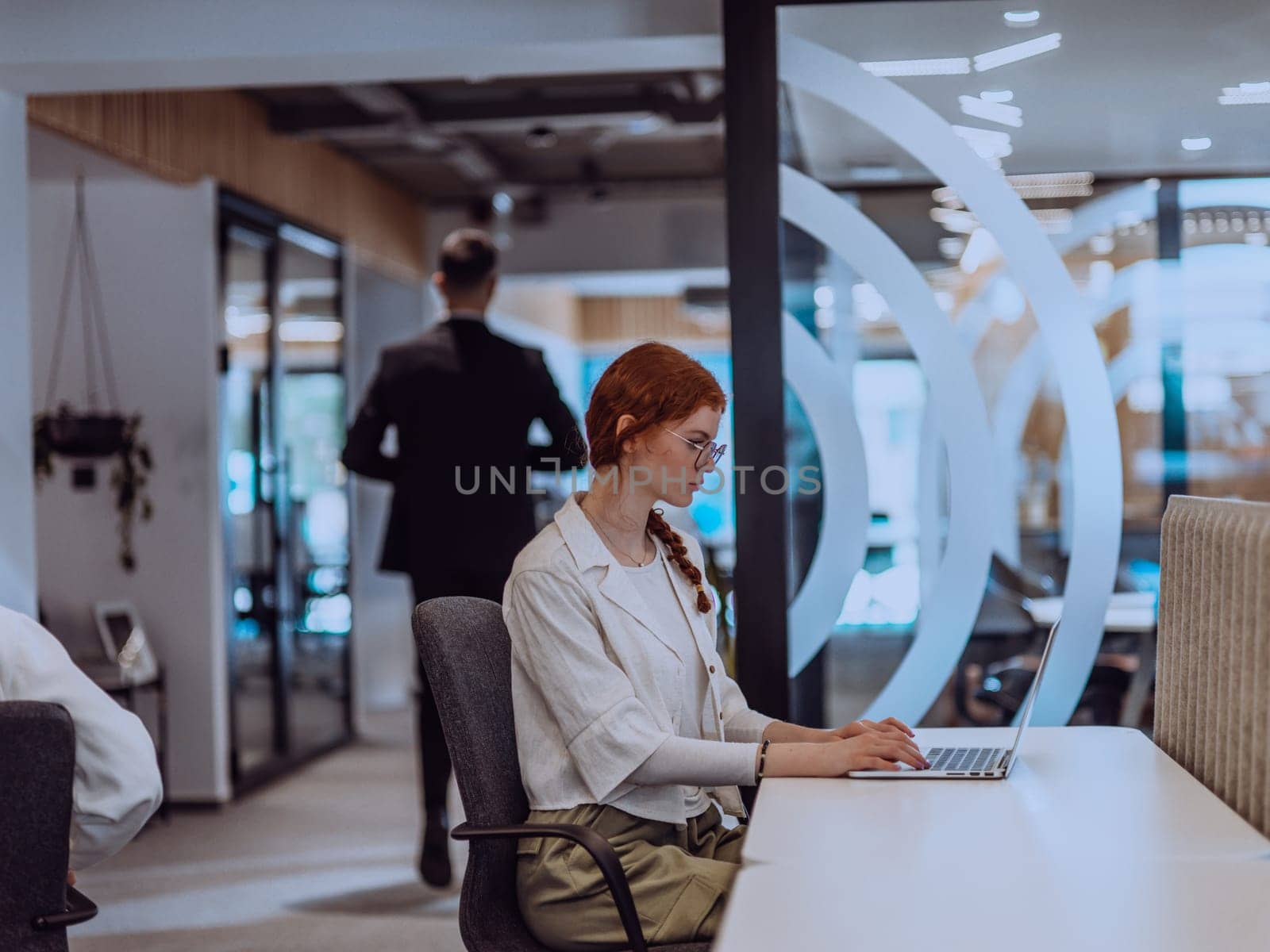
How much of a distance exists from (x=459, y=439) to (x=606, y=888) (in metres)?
2.03

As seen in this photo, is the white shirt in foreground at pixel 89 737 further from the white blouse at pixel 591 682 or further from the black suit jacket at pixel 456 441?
the black suit jacket at pixel 456 441

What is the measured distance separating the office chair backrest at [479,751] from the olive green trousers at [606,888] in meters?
0.04

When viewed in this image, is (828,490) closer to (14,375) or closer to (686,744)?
(686,744)

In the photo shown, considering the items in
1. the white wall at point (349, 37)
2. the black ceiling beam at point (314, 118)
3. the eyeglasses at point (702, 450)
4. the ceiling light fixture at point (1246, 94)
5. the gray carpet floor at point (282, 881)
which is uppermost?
the black ceiling beam at point (314, 118)

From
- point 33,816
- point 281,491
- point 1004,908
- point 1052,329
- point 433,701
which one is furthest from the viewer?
point 281,491

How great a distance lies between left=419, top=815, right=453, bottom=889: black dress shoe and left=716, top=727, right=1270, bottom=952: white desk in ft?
7.43

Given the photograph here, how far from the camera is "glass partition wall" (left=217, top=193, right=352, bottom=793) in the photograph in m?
5.61

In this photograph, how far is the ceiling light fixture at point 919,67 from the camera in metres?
3.16

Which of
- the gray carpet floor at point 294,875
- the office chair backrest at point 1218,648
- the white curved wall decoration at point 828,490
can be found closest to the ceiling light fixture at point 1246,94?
the white curved wall decoration at point 828,490

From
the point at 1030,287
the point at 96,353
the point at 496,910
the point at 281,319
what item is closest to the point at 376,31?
the point at 1030,287

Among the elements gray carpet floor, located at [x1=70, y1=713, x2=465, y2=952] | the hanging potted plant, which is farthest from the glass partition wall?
gray carpet floor, located at [x1=70, y1=713, x2=465, y2=952]

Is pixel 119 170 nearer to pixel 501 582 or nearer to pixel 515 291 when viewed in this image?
pixel 501 582

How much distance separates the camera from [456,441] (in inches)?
151

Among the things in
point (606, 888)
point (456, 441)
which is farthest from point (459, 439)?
point (606, 888)
